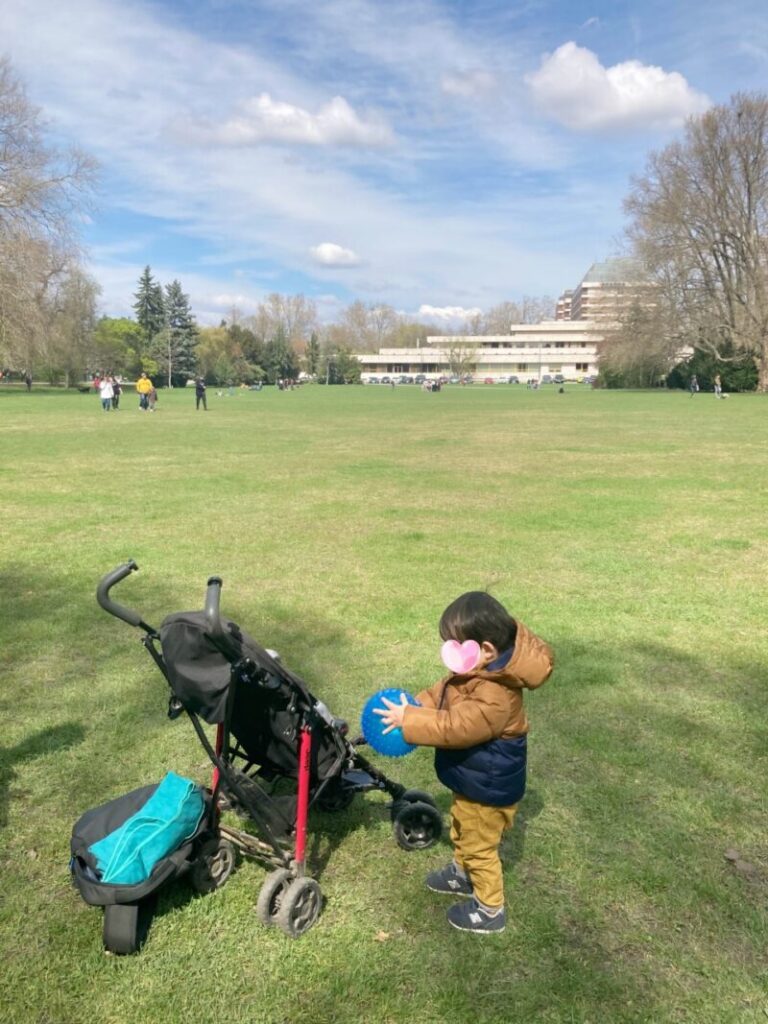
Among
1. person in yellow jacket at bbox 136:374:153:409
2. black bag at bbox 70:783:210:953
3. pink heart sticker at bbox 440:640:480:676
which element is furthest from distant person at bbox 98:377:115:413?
pink heart sticker at bbox 440:640:480:676

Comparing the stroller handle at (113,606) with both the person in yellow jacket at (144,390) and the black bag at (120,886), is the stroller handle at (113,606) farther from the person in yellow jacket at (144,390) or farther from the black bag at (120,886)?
the person in yellow jacket at (144,390)

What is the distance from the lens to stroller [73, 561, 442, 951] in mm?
2352

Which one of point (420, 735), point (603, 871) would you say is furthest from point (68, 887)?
point (603, 871)

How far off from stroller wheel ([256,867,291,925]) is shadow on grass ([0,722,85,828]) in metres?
1.48

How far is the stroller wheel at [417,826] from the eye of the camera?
299cm

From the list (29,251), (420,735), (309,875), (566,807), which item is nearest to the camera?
(420,735)

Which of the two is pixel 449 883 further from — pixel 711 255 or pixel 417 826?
pixel 711 255

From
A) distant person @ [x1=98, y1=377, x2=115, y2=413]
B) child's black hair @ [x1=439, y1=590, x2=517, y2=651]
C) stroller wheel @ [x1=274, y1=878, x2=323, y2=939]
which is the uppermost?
distant person @ [x1=98, y1=377, x2=115, y2=413]

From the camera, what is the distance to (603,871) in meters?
2.88

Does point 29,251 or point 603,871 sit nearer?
point 603,871

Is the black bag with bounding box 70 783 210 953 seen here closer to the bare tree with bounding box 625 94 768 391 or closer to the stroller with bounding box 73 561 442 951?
the stroller with bounding box 73 561 442 951

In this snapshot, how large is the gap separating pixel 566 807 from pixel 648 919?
677 millimetres

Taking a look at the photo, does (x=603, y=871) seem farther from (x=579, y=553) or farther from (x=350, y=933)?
(x=579, y=553)

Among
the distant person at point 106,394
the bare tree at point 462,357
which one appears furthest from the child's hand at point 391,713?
the bare tree at point 462,357
